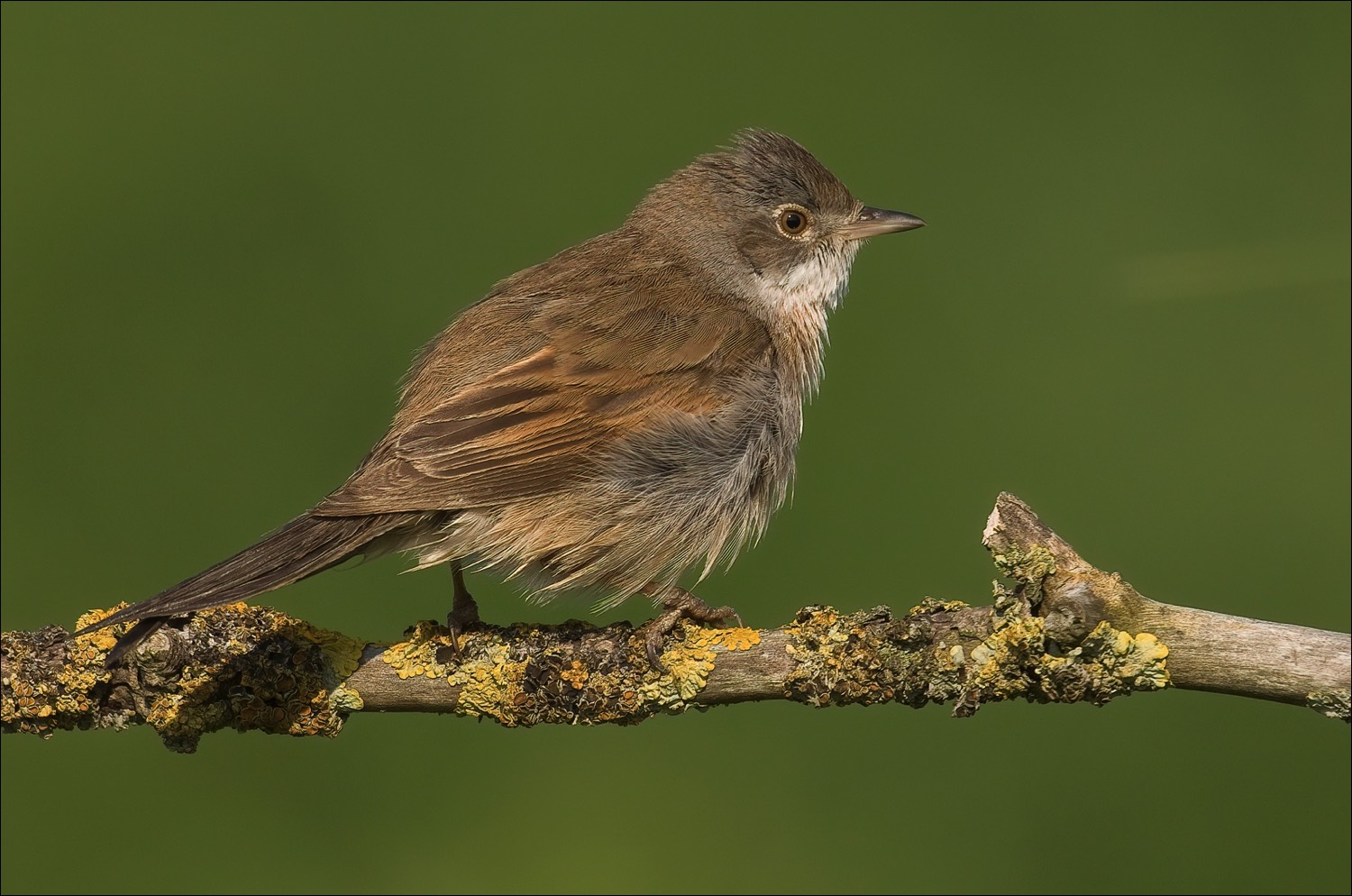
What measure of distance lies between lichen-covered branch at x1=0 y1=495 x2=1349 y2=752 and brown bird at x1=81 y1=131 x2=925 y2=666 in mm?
207

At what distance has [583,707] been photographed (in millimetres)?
3539

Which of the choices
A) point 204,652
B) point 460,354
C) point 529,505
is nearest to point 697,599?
point 529,505

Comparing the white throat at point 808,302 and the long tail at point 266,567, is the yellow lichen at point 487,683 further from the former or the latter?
the white throat at point 808,302

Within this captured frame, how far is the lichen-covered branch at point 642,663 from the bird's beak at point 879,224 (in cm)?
204

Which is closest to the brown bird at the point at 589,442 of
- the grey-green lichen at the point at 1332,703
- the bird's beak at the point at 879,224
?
the bird's beak at the point at 879,224

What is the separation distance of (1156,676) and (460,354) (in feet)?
7.55

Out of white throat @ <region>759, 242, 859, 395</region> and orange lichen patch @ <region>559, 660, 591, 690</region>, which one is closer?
orange lichen patch @ <region>559, 660, 591, 690</region>

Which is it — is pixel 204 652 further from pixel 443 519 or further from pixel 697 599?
pixel 697 599

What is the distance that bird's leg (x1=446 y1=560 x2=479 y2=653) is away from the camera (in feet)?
12.0

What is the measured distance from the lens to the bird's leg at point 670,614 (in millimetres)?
3512

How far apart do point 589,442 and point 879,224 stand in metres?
1.70

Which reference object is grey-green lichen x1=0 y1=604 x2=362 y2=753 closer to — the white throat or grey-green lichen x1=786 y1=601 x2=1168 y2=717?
grey-green lichen x1=786 y1=601 x2=1168 y2=717

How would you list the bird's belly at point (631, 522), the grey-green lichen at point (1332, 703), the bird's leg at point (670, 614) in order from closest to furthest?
1. the grey-green lichen at point (1332, 703)
2. the bird's leg at point (670, 614)
3. the bird's belly at point (631, 522)

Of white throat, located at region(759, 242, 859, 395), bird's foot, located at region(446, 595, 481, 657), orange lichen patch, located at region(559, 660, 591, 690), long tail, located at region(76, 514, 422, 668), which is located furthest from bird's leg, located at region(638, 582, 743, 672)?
white throat, located at region(759, 242, 859, 395)
